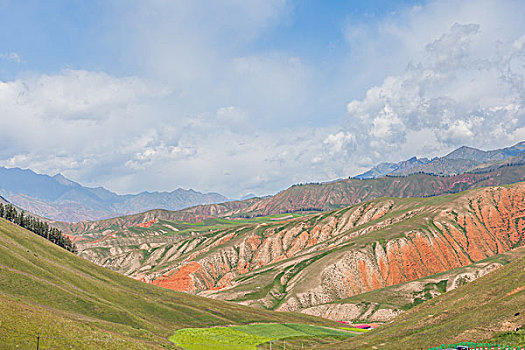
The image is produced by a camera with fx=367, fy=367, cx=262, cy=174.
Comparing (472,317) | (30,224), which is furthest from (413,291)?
(30,224)

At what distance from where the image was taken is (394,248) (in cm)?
17575

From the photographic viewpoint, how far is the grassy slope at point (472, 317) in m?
38.9

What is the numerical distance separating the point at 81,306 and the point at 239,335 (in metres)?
30.6

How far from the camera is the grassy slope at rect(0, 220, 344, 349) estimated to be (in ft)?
121

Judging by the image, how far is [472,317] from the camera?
45844 mm

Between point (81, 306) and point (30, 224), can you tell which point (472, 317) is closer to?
point (81, 306)

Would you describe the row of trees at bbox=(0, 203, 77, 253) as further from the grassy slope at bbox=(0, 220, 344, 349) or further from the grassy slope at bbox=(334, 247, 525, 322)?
the grassy slope at bbox=(334, 247, 525, 322)

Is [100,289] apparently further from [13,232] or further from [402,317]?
[402,317]

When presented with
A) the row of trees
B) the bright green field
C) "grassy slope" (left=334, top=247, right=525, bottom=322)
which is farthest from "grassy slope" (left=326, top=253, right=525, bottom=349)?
the row of trees

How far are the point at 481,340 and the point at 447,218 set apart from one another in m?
171

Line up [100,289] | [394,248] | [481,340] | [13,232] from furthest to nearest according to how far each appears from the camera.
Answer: [394,248] < [13,232] < [100,289] < [481,340]

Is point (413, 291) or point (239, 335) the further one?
point (413, 291)

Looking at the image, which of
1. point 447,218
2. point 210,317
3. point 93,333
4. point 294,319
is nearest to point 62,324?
point 93,333

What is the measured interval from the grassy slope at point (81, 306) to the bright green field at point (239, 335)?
4095 mm
